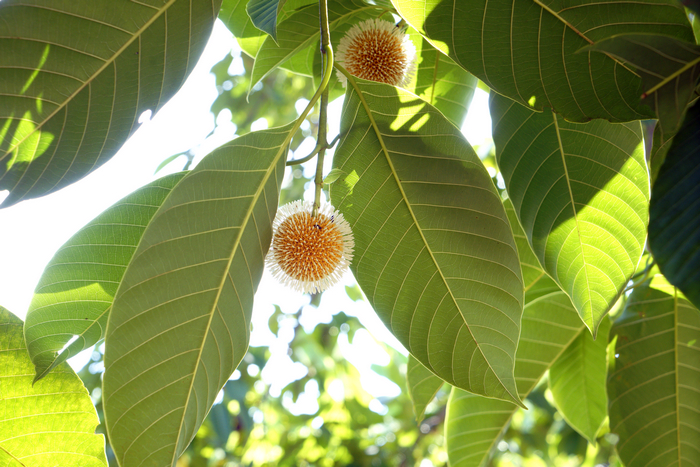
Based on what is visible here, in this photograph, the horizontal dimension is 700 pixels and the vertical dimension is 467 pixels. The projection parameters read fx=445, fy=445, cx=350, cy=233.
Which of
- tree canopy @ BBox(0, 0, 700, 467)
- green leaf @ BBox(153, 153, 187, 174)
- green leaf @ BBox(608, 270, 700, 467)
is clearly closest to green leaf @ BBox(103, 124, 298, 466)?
tree canopy @ BBox(0, 0, 700, 467)

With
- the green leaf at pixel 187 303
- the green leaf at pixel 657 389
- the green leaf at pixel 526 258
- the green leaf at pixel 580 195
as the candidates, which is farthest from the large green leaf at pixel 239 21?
the green leaf at pixel 657 389

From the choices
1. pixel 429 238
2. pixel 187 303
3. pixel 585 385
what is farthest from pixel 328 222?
pixel 585 385

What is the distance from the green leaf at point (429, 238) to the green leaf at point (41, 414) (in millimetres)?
517

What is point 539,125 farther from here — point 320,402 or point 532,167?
point 320,402

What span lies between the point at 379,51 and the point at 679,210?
0.69 metres

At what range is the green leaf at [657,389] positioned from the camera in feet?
3.19

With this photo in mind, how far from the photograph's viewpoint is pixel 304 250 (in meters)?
0.91

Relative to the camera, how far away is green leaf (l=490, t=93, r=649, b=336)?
721mm

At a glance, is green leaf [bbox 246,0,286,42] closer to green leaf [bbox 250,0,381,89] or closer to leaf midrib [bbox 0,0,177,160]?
leaf midrib [bbox 0,0,177,160]

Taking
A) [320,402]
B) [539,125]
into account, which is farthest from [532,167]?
[320,402]

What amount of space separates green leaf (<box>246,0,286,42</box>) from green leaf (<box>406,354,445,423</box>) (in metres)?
0.76

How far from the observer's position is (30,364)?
74 centimetres

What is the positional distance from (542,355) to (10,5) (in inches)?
47.4

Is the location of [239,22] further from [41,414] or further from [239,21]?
[41,414]
